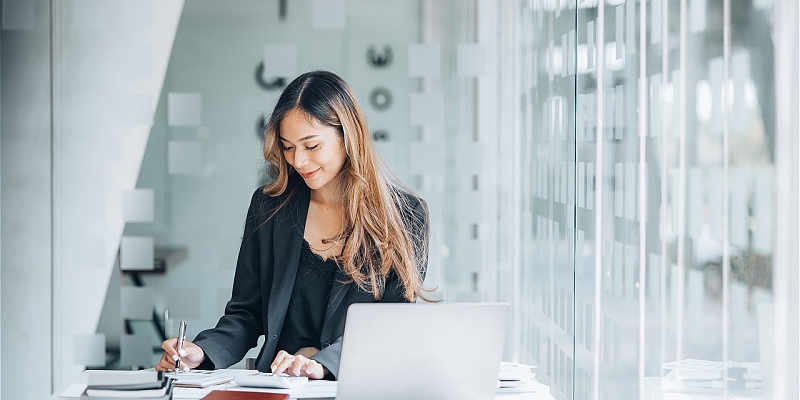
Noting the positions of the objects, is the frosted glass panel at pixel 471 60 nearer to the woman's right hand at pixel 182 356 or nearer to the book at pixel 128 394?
the woman's right hand at pixel 182 356

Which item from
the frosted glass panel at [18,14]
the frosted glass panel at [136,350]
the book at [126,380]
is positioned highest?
the frosted glass panel at [18,14]

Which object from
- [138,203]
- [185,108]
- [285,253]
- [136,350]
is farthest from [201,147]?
[285,253]

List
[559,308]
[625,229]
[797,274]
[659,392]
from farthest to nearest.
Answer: [559,308], [625,229], [659,392], [797,274]

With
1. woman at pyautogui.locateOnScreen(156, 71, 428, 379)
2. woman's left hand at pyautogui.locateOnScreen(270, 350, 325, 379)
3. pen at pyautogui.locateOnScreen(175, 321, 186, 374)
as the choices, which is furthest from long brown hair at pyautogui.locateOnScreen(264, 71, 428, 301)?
pen at pyautogui.locateOnScreen(175, 321, 186, 374)

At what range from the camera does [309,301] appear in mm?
2416

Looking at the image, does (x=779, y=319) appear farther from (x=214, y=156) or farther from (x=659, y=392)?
(x=214, y=156)

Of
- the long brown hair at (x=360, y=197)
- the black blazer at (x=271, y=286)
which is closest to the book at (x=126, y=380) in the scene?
the black blazer at (x=271, y=286)

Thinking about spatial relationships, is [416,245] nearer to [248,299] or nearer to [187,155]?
[248,299]

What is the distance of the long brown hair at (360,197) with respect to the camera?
2373 millimetres

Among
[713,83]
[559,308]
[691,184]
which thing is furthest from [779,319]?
[559,308]

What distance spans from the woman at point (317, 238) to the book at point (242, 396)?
27.2 inches

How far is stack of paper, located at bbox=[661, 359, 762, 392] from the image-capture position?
173cm

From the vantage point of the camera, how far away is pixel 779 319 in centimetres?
166

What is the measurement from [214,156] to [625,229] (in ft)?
5.59
